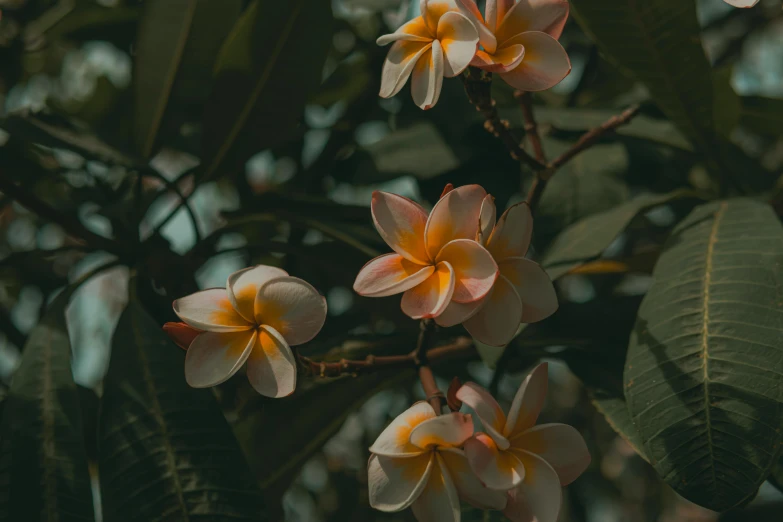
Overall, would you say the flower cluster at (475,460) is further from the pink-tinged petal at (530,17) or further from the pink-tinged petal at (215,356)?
the pink-tinged petal at (530,17)

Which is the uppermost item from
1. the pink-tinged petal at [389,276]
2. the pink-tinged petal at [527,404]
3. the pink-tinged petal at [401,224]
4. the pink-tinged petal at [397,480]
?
the pink-tinged petal at [401,224]

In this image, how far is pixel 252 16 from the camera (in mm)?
1155

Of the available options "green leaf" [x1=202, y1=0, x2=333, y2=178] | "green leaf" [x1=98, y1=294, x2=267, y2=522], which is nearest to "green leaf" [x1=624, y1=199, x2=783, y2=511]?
"green leaf" [x1=98, y1=294, x2=267, y2=522]

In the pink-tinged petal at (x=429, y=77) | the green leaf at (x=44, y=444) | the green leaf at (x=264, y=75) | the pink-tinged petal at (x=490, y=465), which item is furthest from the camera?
the green leaf at (x=264, y=75)

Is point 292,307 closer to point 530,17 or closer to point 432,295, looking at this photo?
point 432,295

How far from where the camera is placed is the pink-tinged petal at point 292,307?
70 cm

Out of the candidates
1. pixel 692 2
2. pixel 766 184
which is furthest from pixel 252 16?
pixel 766 184

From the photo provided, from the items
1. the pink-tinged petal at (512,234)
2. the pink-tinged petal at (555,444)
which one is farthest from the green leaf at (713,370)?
the pink-tinged petal at (512,234)

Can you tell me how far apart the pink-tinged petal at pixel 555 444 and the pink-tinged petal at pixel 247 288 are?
27cm

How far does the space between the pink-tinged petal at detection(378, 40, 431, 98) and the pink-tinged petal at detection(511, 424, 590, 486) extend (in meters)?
0.36

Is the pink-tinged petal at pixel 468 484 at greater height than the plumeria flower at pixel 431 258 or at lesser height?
lesser

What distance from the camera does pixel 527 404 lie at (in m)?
0.69

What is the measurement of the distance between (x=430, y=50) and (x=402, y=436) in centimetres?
38

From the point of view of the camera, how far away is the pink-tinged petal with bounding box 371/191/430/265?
2.32ft
